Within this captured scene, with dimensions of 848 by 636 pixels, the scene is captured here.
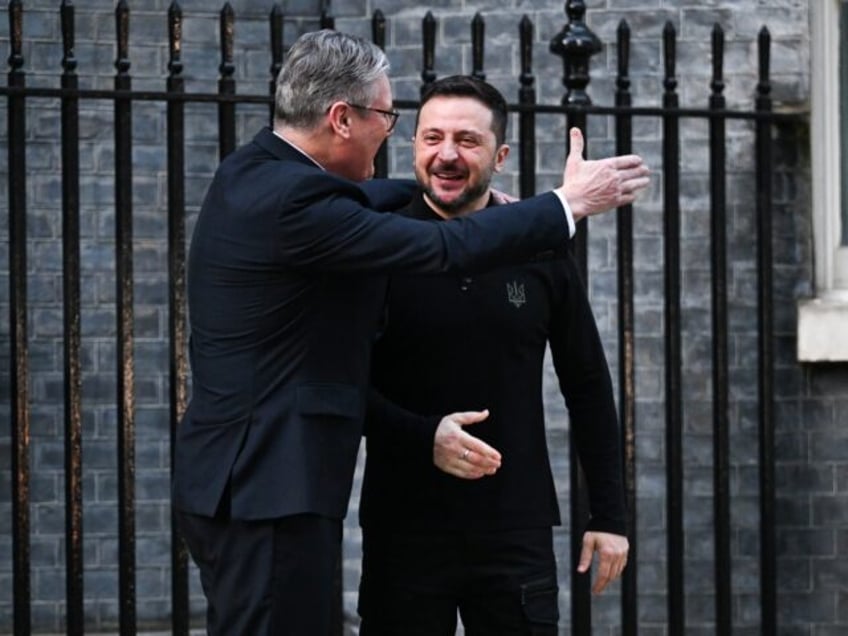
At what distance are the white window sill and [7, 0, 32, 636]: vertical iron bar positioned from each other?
3.00 meters

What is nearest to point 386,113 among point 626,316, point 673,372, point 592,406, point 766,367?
point 592,406

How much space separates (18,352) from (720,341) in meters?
2.33

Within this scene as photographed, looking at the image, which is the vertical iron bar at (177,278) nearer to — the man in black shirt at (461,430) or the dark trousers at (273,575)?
the man in black shirt at (461,430)

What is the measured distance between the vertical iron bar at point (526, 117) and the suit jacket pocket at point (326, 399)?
2.29 meters

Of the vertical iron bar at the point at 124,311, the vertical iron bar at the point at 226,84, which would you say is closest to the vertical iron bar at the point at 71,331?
the vertical iron bar at the point at 124,311

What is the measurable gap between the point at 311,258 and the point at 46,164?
14.8 feet

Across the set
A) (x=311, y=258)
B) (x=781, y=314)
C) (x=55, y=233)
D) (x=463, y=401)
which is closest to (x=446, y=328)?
(x=463, y=401)

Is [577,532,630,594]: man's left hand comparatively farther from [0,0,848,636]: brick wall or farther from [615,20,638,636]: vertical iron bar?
[0,0,848,636]: brick wall

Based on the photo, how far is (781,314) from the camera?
25.1 feet

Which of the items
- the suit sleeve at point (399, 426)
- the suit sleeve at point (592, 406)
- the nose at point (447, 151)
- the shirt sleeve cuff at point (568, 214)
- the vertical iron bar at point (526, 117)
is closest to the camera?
the shirt sleeve cuff at point (568, 214)

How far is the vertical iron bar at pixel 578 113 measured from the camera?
642 centimetres

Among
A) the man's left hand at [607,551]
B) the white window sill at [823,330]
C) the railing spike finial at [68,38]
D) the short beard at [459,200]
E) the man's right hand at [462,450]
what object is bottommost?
the man's left hand at [607,551]

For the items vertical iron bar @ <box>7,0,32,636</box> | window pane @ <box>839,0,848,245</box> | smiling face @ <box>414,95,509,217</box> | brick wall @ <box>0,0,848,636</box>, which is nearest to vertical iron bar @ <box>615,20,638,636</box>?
brick wall @ <box>0,0,848,636</box>

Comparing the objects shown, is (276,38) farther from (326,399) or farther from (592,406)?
(326,399)
